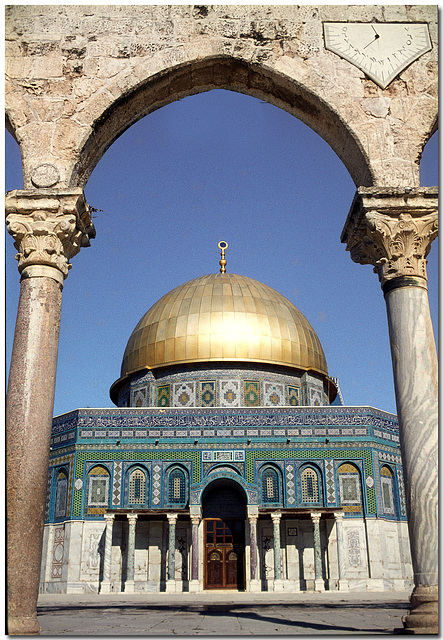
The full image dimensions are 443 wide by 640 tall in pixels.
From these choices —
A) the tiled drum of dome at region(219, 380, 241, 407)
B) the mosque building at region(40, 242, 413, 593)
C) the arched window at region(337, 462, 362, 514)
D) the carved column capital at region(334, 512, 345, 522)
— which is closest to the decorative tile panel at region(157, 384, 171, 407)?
the tiled drum of dome at region(219, 380, 241, 407)

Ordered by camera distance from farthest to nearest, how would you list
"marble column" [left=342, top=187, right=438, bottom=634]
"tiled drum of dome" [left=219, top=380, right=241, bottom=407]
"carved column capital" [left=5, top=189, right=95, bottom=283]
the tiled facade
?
"tiled drum of dome" [left=219, top=380, right=241, bottom=407], the tiled facade, "carved column capital" [left=5, top=189, right=95, bottom=283], "marble column" [left=342, top=187, right=438, bottom=634]

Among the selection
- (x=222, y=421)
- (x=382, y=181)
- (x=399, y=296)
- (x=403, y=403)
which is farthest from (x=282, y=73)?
(x=222, y=421)

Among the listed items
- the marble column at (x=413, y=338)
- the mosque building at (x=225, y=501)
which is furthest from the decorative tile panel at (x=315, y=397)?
the marble column at (x=413, y=338)

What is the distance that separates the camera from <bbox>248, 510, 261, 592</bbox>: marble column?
57.8 feet

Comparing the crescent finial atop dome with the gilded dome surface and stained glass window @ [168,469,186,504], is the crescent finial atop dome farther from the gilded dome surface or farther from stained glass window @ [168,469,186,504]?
stained glass window @ [168,469,186,504]

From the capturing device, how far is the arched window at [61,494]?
63.4ft

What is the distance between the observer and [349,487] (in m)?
19.3

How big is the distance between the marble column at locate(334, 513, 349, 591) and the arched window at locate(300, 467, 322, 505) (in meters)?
0.80

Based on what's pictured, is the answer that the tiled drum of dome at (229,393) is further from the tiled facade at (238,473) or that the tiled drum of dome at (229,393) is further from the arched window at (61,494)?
the arched window at (61,494)

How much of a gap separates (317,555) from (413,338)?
14.3 meters

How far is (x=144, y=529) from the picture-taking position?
19047 millimetres

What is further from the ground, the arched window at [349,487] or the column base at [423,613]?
the arched window at [349,487]

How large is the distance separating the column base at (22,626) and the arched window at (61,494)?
50.2 ft

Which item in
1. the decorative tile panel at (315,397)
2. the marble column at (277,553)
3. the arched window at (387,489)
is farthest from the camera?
the decorative tile panel at (315,397)
